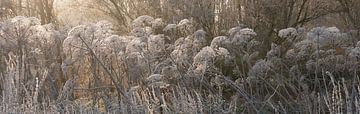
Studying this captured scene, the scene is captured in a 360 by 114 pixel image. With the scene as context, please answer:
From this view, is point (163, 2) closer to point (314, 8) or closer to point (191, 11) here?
point (191, 11)

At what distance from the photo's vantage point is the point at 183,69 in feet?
25.2

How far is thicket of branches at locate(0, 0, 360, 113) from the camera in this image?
6848 mm

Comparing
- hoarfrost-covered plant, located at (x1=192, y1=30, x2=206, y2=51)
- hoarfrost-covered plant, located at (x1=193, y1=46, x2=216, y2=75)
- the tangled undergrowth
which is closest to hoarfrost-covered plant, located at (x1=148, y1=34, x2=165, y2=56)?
the tangled undergrowth

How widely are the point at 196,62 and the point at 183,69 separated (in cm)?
71

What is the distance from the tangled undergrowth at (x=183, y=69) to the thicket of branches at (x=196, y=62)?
2 cm

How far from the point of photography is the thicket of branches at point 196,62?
22.5ft

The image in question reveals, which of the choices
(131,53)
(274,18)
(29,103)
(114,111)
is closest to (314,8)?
(274,18)

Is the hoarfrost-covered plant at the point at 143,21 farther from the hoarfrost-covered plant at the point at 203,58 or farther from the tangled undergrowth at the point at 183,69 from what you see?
the hoarfrost-covered plant at the point at 203,58

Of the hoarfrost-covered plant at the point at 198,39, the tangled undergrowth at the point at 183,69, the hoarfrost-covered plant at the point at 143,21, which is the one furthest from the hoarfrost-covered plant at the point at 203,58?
the hoarfrost-covered plant at the point at 143,21

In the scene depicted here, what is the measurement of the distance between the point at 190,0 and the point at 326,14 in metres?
2.51

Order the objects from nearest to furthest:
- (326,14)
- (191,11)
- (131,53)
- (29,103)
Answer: (29,103), (131,53), (191,11), (326,14)

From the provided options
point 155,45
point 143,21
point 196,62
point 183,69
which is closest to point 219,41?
point 196,62

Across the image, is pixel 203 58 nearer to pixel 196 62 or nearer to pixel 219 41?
pixel 196 62

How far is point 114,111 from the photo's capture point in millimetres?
6836
